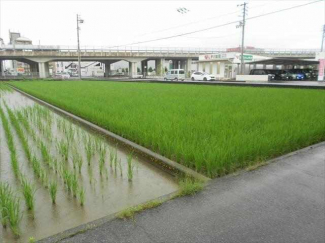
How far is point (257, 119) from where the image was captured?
6371 millimetres

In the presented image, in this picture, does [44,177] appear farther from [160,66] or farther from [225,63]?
[160,66]

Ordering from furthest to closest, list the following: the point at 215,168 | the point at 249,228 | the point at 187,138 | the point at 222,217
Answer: the point at 187,138, the point at 215,168, the point at 222,217, the point at 249,228

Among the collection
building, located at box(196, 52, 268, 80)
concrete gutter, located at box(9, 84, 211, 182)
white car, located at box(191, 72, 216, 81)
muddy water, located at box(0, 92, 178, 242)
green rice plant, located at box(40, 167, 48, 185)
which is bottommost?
muddy water, located at box(0, 92, 178, 242)

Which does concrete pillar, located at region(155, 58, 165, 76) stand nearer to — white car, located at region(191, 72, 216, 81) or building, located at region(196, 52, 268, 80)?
building, located at region(196, 52, 268, 80)

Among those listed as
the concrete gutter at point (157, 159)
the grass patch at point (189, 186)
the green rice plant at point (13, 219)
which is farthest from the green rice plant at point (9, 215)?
the concrete gutter at point (157, 159)

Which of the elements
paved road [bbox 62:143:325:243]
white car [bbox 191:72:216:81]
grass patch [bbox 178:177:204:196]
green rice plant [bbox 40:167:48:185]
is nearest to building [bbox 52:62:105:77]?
white car [bbox 191:72:216:81]

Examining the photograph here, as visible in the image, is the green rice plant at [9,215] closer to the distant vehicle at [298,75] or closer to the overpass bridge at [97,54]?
the distant vehicle at [298,75]

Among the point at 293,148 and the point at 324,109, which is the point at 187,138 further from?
the point at 324,109

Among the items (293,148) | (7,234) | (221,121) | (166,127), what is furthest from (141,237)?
(221,121)

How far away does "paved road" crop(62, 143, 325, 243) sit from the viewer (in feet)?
7.61

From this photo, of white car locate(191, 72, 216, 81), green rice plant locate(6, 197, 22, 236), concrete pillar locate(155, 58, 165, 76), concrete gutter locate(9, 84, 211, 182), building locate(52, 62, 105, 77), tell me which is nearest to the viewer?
green rice plant locate(6, 197, 22, 236)

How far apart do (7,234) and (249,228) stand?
227 cm

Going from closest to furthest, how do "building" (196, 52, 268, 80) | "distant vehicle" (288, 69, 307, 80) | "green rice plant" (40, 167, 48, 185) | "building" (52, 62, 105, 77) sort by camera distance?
"green rice plant" (40, 167, 48, 185), "distant vehicle" (288, 69, 307, 80), "building" (196, 52, 268, 80), "building" (52, 62, 105, 77)

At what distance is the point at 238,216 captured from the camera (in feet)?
8.66
